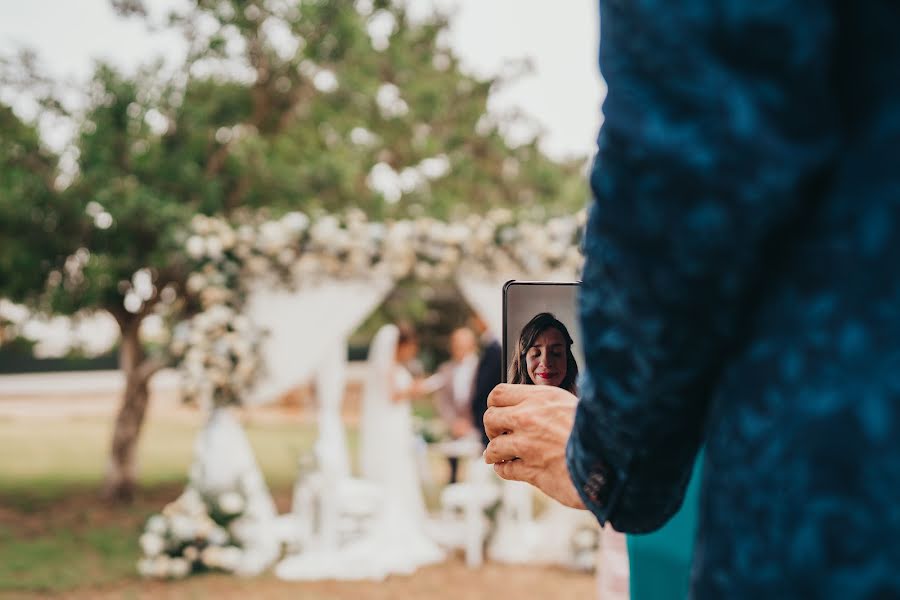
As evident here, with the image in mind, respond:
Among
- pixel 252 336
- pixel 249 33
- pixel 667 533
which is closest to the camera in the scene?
pixel 667 533

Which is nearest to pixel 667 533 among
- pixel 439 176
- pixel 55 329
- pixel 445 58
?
A: pixel 55 329

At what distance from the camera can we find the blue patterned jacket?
56cm

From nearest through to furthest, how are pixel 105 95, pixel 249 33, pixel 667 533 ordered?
pixel 667 533 → pixel 105 95 → pixel 249 33

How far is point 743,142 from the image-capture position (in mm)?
575

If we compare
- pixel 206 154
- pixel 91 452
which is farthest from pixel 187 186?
pixel 91 452

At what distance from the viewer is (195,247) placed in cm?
720

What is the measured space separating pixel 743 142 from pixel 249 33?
1046 centimetres

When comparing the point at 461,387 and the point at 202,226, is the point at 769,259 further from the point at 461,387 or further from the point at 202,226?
the point at 461,387

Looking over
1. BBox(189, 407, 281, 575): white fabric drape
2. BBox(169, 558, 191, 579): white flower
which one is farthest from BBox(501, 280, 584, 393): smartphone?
BBox(169, 558, 191, 579): white flower

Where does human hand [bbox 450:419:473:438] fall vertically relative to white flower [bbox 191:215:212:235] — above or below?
below

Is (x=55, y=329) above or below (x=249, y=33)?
below

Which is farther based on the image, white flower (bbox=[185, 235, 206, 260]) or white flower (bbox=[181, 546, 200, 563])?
white flower (bbox=[181, 546, 200, 563])

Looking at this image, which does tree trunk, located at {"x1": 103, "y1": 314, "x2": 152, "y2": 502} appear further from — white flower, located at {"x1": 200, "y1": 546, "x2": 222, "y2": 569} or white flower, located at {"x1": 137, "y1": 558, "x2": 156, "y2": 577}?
white flower, located at {"x1": 200, "y1": 546, "x2": 222, "y2": 569}

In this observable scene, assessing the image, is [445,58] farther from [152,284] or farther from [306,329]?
[306,329]
